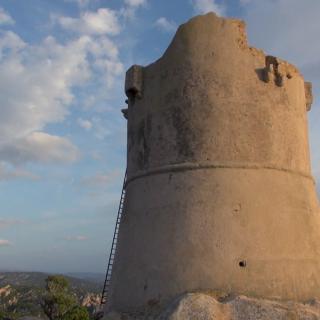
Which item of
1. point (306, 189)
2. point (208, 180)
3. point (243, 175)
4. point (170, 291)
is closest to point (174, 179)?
point (208, 180)

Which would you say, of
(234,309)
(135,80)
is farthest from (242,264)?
(135,80)

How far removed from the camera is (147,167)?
832 cm

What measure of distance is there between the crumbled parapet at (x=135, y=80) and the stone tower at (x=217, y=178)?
2 centimetres

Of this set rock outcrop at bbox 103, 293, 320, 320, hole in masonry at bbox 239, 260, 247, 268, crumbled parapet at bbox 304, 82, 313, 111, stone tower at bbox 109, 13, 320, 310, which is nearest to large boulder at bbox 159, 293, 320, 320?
rock outcrop at bbox 103, 293, 320, 320

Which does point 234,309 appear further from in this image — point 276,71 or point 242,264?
point 276,71

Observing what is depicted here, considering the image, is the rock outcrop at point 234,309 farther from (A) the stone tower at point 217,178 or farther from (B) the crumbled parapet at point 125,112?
(B) the crumbled parapet at point 125,112

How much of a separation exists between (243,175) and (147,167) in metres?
1.68

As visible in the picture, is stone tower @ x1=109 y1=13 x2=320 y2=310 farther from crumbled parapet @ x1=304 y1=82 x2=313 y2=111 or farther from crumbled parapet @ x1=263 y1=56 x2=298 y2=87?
crumbled parapet @ x1=304 y1=82 x2=313 y2=111

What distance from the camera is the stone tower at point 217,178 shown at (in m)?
7.18

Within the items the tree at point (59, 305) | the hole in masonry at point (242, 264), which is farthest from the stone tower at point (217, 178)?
the tree at point (59, 305)

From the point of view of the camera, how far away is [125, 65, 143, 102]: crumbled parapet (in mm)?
8883

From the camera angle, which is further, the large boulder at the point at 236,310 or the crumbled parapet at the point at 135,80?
the crumbled parapet at the point at 135,80

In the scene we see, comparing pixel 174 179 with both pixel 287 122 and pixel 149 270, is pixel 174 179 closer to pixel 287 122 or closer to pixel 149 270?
pixel 149 270

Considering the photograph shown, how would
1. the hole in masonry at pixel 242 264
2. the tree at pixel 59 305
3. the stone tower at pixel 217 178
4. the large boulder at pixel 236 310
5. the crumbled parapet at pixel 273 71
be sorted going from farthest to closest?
the tree at pixel 59 305, the crumbled parapet at pixel 273 71, the stone tower at pixel 217 178, the hole in masonry at pixel 242 264, the large boulder at pixel 236 310
